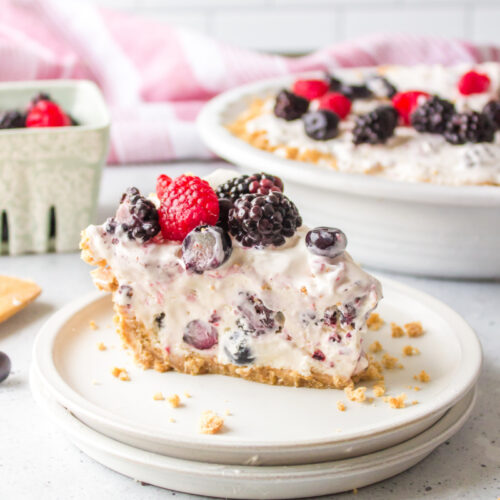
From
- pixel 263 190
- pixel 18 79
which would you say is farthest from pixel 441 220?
pixel 18 79

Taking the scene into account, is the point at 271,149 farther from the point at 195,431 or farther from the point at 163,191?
the point at 195,431

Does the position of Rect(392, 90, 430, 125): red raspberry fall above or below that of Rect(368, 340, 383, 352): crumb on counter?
above

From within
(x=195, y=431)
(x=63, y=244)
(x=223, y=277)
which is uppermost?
(x=223, y=277)

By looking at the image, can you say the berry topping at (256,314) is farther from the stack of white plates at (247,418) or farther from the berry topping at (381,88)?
the berry topping at (381,88)

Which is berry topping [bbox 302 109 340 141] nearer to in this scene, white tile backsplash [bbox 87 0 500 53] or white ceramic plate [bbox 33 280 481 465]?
white ceramic plate [bbox 33 280 481 465]

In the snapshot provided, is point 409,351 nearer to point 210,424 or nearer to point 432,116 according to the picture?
point 210,424

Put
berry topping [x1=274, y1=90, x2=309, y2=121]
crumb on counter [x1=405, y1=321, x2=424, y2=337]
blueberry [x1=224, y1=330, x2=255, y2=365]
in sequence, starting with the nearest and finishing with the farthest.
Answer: blueberry [x1=224, y1=330, x2=255, y2=365] < crumb on counter [x1=405, y1=321, x2=424, y2=337] < berry topping [x1=274, y1=90, x2=309, y2=121]

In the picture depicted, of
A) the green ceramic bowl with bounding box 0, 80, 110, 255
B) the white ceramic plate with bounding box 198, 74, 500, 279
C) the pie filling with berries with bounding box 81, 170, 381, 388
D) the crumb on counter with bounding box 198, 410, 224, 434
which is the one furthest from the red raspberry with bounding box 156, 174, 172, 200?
the green ceramic bowl with bounding box 0, 80, 110, 255
